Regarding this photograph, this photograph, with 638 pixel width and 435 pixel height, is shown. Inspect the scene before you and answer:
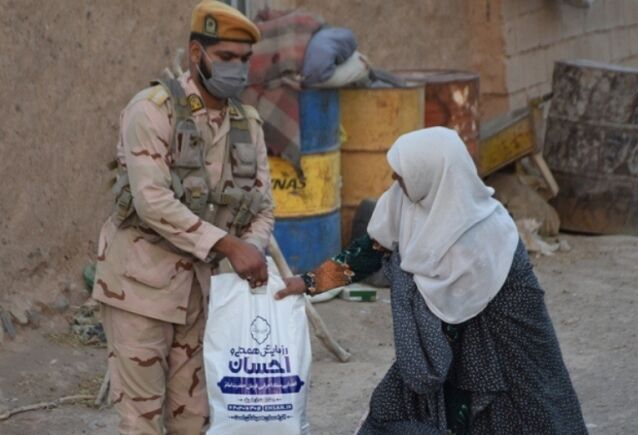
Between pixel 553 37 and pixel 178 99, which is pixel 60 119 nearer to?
pixel 178 99

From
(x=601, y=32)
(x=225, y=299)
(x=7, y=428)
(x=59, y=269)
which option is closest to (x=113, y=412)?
(x=7, y=428)

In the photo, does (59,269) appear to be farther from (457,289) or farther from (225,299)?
(457,289)

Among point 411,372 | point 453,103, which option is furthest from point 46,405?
point 453,103

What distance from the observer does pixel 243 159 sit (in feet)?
14.4

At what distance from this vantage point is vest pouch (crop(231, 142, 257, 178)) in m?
4.39

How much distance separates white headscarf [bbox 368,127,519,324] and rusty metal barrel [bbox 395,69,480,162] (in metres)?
4.31

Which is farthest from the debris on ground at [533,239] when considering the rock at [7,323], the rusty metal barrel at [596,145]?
the rock at [7,323]

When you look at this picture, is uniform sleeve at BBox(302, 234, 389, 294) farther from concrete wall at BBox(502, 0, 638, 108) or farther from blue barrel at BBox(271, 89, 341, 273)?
concrete wall at BBox(502, 0, 638, 108)

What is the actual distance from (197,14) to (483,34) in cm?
600

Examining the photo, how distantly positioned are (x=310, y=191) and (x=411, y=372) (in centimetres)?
354

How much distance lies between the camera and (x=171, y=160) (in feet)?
13.9

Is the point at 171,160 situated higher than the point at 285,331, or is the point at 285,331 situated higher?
the point at 171,160

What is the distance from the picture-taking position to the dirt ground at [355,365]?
5.77m

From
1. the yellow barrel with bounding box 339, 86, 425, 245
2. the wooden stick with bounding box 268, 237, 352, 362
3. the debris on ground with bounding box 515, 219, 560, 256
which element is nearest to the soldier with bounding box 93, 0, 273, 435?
the wooden stick with bounding box 268, 237, 352, 362
